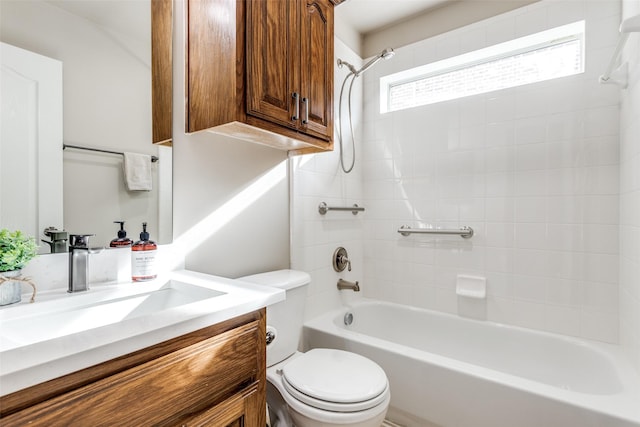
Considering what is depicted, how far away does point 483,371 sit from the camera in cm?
142

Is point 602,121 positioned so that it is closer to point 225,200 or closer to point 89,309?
point 225,200

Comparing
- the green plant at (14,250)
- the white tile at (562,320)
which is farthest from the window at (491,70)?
the green plant at (14,250)

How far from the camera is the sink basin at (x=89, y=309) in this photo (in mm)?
738

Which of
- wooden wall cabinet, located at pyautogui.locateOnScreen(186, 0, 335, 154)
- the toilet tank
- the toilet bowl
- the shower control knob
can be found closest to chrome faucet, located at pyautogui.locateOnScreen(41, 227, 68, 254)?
wooden wall cabinet, located at pyautogui.locateOnScreen(186, 0, 335, 154)

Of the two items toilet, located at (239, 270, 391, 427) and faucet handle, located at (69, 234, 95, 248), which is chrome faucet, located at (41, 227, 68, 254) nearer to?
faucet handle, located at (69, 234, 95, 248)

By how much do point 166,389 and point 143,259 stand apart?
1.83 ft

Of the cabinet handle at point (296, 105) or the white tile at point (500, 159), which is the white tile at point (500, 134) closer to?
the white tile at point (500, 159)

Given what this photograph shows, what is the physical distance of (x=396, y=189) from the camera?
95.7 inches

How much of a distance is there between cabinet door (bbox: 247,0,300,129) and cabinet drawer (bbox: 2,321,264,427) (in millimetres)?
828

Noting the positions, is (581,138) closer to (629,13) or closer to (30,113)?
(629,13)

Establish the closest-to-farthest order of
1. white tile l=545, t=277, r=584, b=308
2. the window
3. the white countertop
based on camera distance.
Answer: the white countertop → white tile l=545, t=277, r=584, b=308 → the window

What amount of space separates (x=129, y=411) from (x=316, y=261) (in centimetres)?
149

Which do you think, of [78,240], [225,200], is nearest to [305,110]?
[225,200]

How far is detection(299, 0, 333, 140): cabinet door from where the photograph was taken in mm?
1455
